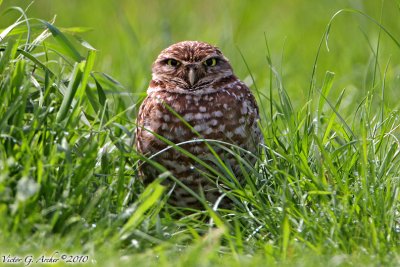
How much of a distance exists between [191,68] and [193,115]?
34 centimetres

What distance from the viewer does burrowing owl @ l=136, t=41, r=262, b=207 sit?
4.65m

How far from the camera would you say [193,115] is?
4.74 metres

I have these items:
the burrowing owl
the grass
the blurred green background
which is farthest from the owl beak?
the blurred green background

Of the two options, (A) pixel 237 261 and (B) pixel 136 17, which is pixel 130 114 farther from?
(B) pixel 136 17

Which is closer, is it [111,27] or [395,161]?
[395,161]

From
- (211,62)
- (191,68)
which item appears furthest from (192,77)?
(211,62)

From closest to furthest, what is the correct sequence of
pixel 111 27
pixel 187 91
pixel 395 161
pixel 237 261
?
pixel 237 261, pixel 395 161, pixel 187 91, pixel 111 27

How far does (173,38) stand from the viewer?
850 centimetres

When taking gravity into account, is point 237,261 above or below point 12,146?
below

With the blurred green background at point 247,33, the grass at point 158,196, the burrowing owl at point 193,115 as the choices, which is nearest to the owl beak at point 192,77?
the burrowing owl at point 193,115

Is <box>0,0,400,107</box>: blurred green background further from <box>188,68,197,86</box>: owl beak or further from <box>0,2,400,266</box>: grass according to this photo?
<box>0,2,400,266</box>: grass

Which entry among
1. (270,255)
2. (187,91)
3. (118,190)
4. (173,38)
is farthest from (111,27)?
(270,255)

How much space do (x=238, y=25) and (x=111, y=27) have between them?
1352 mm

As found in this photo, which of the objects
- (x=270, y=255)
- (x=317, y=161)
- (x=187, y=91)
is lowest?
(x=270, y=255)
